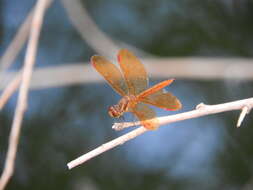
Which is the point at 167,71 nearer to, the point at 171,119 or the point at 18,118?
the point at 18,118

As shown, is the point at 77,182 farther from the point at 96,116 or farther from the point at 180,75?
the point at 180,75

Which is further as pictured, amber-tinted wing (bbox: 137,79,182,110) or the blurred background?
the blurred background

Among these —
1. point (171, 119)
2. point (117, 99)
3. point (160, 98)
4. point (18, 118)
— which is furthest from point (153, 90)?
point (117, 99)

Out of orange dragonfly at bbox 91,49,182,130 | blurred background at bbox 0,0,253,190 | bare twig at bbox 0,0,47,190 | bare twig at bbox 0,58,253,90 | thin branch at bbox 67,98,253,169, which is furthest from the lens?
blurred background at bbox 0,0,253,190

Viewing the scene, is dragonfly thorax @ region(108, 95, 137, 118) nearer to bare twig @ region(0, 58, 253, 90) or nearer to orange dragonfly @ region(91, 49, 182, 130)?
orange dragonfly @ region(91, 49, 182, 130)

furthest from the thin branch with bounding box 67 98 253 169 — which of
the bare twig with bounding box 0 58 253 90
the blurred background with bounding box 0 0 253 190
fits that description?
the blurred background with bounding box 0 0 253 190

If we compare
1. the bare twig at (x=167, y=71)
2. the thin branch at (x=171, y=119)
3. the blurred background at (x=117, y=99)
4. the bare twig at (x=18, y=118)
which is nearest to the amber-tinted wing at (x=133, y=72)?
the thin branch at (x=171, y=119)
